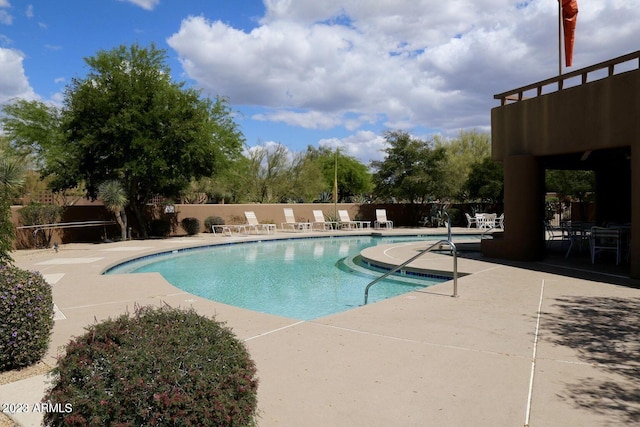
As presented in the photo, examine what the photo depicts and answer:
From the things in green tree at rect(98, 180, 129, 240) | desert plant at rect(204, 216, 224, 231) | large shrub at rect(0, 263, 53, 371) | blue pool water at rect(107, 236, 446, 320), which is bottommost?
blue pool water at rect(107, 236, 446, 320)

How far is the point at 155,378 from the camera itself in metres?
2.13

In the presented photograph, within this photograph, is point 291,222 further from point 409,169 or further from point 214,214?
point 409,169

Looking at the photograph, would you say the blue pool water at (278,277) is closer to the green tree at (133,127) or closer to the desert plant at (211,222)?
the green tree at (133,127)

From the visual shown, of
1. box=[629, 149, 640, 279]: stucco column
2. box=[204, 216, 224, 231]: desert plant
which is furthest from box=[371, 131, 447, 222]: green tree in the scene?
box=[629, 149, 640, 279]: stucco column

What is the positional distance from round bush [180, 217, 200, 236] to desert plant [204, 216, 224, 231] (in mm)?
997

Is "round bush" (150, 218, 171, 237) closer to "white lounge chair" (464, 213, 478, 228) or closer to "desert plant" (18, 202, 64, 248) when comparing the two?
"desert plant" (18, 202, 64, 248)

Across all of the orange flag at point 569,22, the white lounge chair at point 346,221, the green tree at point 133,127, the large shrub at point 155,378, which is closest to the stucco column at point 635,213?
the orange flag at point 569,22

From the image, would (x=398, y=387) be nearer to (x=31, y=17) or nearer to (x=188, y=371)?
(x=188, y=371)

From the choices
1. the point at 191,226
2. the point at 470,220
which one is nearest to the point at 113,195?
the point at 191,226

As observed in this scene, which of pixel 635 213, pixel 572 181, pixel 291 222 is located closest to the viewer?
pixel 635 213

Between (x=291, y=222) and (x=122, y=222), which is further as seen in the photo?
(x=291, y=222)

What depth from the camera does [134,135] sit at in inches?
648

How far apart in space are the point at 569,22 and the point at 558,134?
340cm

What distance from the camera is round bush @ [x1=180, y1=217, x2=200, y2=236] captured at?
20281 millimetres
